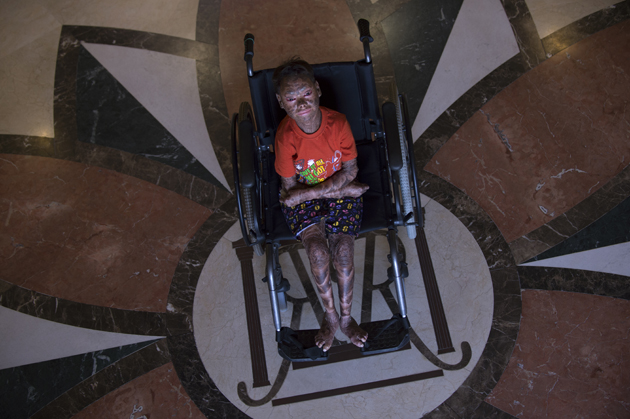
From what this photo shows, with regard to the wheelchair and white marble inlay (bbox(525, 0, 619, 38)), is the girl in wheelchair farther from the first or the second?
white marble inlay (bbox(525, 0, 619, 38))

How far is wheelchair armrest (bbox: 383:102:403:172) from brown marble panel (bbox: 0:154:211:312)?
1.65 metres

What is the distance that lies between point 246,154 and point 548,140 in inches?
97.6

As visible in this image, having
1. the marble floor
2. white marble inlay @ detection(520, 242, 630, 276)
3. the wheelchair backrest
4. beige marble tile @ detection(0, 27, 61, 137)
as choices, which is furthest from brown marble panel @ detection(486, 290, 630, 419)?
beige marble tile @ detection(0, 27, 61, 137)

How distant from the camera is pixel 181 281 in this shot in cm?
295

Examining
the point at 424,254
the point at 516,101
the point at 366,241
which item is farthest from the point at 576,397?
the point at 516,101

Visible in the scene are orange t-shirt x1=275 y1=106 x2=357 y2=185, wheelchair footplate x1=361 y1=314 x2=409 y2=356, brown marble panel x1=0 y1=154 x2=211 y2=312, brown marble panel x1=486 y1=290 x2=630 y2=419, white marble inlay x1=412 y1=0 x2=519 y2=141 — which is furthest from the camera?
white marble inlay x1=412 y1=0 x2=519 y2=141

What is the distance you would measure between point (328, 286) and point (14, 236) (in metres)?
2.64

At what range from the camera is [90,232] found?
10.2 feet

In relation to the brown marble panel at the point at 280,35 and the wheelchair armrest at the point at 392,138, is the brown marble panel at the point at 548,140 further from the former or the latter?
the brown marble panel at the point at 280,35

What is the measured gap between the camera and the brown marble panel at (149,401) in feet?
8.88

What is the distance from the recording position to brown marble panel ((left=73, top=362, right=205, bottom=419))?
8.88ft

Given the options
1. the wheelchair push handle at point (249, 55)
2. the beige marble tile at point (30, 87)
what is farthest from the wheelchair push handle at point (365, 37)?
the beige marble tile at point (30, 87)

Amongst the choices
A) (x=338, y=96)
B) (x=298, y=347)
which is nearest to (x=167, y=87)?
(x=338, y=96)

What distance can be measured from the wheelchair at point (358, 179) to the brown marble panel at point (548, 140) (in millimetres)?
838
